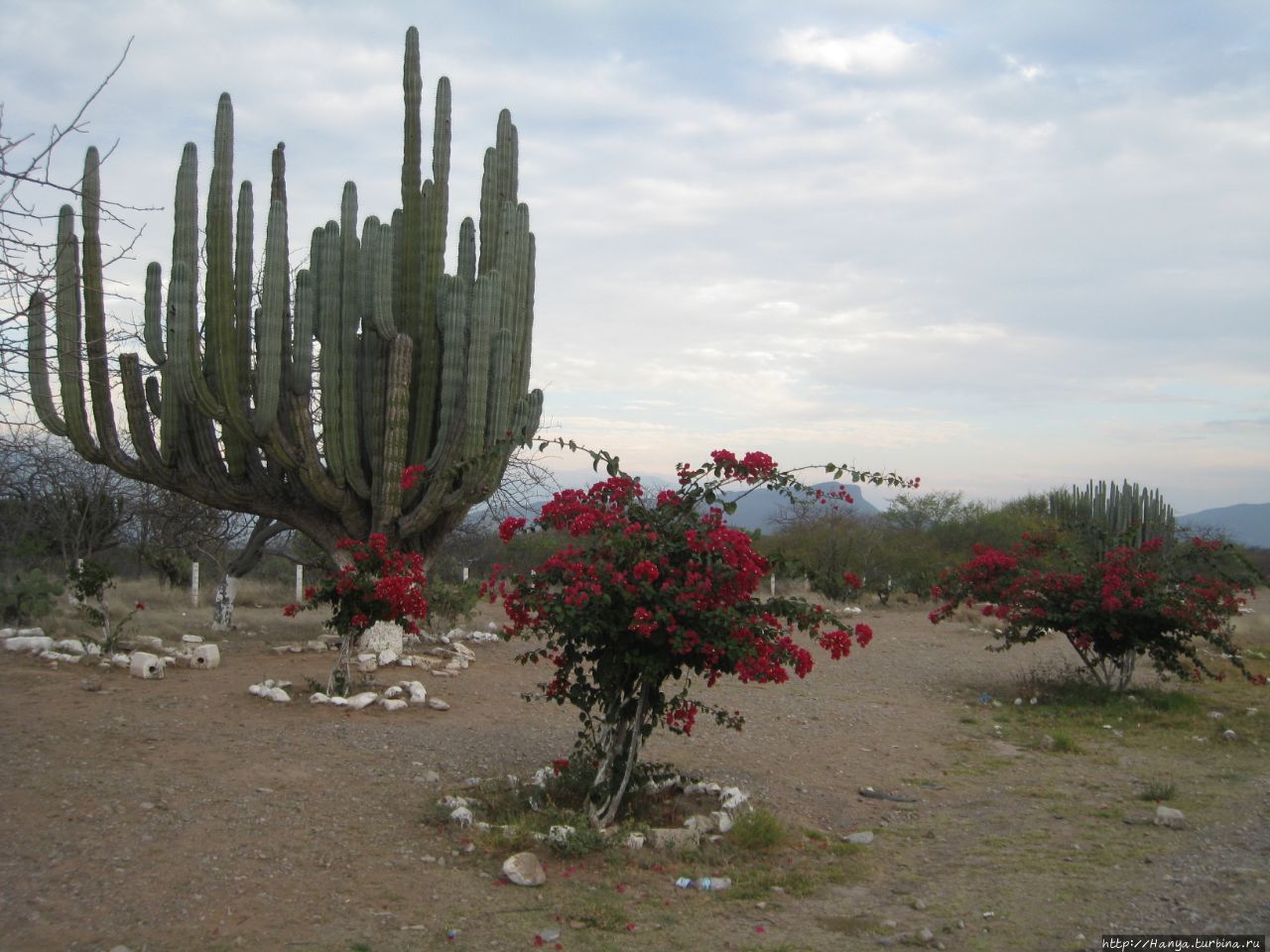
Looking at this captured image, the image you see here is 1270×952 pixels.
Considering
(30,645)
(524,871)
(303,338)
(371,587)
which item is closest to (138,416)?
(303,338)

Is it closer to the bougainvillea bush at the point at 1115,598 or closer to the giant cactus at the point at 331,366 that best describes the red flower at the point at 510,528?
the giant cactus at the point at 331,366

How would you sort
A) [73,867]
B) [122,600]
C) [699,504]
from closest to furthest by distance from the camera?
[73,867], [699,504], [122,600]

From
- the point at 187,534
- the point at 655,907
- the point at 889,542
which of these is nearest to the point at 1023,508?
the point at 889,542

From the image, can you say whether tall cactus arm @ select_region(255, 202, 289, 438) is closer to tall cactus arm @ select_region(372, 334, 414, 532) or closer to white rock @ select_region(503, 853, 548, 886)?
tall cactus arm @ select_region(372, 334, 414, 532)

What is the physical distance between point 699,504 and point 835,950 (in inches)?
106

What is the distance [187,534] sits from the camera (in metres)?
19.3

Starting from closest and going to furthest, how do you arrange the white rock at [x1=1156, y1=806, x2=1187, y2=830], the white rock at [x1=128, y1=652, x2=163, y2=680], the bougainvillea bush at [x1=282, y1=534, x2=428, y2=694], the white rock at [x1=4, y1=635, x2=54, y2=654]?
the white rock at [x1=1156, y1=806, x2=1187, y2=830], the bougainvillea bush at [x1=282, y1=534, x2=428, y2=694], the white rock at [x1=128, y1=652, x2=163, y2=680], the white rock at [x1=4, y1=635, x2=54, y2=654]

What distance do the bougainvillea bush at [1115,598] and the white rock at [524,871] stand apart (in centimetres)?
766

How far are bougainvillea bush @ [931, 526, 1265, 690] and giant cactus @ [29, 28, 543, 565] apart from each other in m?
5.78

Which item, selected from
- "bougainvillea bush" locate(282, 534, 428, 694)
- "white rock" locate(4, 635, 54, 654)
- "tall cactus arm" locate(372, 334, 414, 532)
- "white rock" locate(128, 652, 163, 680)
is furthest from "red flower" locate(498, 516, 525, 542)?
"white rock" locate(4, 635, 54, 654)

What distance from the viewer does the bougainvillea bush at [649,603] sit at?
5762 millimetres

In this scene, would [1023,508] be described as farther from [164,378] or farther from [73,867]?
[73,867]

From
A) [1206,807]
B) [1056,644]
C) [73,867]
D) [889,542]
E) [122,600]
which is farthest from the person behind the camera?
[889,542]

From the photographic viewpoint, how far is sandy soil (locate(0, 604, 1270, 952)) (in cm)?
472
